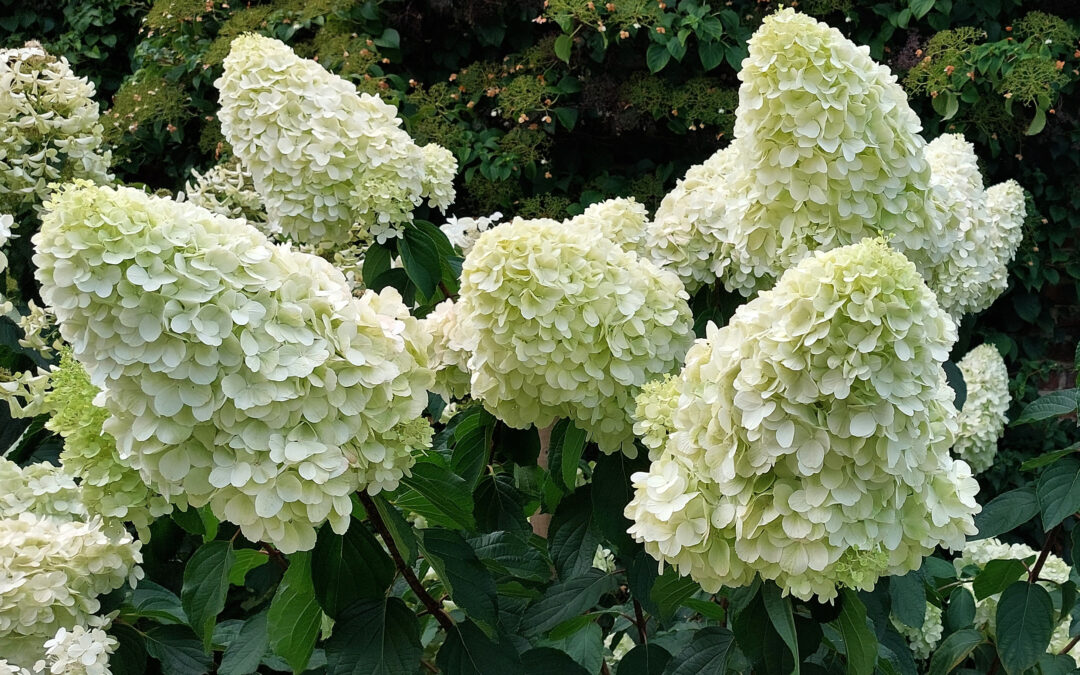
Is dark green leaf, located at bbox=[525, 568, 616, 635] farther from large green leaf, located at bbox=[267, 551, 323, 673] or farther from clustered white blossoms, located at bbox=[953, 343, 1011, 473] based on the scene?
clustered white blossoms, located at bbox=[953, 343, 1011, 473]

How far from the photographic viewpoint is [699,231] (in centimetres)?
154

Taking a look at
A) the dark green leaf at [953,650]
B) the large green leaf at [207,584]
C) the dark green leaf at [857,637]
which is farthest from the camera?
the dark green leaf at [953,650]

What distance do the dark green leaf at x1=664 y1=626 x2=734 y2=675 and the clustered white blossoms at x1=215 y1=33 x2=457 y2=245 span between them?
93 centimetres

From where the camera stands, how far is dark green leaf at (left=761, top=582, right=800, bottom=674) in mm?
958

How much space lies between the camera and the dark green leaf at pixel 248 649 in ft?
4.50

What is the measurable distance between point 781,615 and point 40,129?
1.91 meters

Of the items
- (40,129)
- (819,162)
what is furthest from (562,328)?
(40,129)

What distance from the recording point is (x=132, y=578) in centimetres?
135

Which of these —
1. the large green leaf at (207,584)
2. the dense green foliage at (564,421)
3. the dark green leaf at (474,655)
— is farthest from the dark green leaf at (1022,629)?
the large green leaf at (207,584)

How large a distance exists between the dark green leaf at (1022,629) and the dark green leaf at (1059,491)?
14 centimetres

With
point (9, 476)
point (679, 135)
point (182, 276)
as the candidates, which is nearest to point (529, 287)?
point (182, 276)

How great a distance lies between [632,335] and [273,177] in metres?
0.81

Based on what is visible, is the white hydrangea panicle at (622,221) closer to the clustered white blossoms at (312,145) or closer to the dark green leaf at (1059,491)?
the clustered white blossoms at (312,145)

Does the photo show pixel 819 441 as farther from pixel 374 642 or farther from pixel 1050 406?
pixel 1050 406
